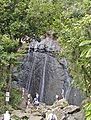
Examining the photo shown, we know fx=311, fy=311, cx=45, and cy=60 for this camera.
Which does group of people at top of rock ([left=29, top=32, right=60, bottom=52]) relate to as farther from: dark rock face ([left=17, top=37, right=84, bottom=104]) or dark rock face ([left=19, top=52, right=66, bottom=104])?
dark rock face ([left=19, top=52, right=66, bottom=104])

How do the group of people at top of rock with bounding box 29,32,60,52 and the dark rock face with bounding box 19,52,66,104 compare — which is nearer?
the dark rock face with bounding box 19,52,66,104

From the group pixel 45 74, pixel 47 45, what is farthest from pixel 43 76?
pixel 47 45

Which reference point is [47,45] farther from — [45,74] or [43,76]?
[43,76]

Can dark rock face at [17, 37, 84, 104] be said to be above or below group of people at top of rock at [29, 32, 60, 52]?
below

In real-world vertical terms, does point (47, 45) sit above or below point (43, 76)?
above

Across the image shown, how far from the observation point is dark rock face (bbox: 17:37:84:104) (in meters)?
26.2

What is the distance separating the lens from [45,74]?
86.7 ft

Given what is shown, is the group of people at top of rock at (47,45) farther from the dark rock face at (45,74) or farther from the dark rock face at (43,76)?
the dark rock face at (43,76)

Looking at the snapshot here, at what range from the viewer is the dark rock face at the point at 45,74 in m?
26.2

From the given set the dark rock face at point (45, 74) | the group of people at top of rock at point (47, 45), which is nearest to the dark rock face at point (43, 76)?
the dark rock face at point (45, 74)

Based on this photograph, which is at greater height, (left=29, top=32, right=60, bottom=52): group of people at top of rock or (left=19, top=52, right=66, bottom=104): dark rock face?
(left=29, top=32, right=60, bottom=52): group of people at top of rock

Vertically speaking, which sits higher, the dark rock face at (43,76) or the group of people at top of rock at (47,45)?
the group of people at top of rock at (47,45)

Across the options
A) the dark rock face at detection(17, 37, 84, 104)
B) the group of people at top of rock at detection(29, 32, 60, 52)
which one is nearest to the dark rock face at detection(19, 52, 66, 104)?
the dark rock face at detection(17, 37, 84, 104)

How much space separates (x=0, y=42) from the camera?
16828 mm
